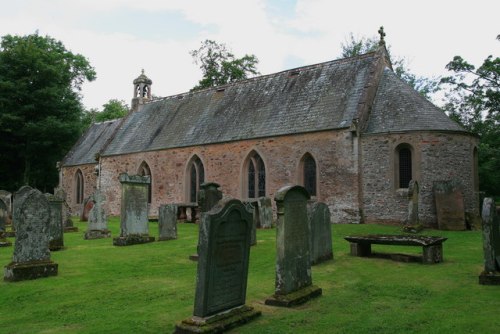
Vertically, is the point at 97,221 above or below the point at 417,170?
below

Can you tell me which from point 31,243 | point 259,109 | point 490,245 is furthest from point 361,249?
point 259,109

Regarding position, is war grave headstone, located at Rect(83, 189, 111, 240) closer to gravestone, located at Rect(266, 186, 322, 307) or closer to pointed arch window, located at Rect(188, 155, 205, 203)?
pointed arch window, located at Rect(188, 155, 205, 203)

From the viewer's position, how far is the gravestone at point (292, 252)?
6.69 meters

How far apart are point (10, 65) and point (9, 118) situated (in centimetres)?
478

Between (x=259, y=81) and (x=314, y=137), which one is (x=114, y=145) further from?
(x=314, y=137)

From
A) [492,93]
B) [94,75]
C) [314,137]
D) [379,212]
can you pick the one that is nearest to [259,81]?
[314,137]

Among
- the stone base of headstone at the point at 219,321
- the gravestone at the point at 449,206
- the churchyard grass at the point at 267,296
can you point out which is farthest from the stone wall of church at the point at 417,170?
the stone base of headstone at the point at 219,321

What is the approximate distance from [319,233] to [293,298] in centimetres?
372

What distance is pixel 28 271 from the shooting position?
8.83 m

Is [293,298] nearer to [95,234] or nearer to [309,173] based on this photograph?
[95,234]

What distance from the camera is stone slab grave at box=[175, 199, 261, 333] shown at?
5457 millimetres

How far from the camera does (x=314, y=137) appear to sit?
2072 centimetres

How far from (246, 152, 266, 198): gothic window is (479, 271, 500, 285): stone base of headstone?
50.7 feet

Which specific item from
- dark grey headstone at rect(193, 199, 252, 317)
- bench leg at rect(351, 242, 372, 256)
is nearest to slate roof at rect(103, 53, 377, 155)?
bench leg at rect(351, 242, 372, 256)
